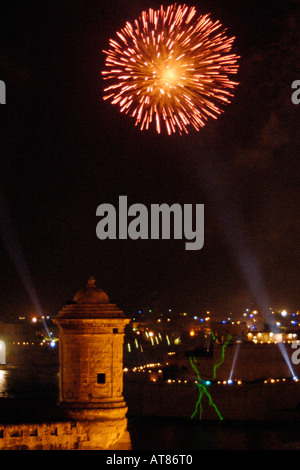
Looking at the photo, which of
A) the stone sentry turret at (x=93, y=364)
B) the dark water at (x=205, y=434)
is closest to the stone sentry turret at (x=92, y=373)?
the stone sentry turret at (x=93, y=364)

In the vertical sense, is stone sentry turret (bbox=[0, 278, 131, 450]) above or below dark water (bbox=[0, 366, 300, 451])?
above

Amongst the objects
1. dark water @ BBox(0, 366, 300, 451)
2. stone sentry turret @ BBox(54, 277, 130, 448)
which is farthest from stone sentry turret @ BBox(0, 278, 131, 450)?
dark water @ BBox(0, 366, 300, 451)

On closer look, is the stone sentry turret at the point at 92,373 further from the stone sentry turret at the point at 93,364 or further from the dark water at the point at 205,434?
the dark water at the point at 205,434

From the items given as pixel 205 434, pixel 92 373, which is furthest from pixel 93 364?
pixel 205 434

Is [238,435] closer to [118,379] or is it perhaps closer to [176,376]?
[176,376]

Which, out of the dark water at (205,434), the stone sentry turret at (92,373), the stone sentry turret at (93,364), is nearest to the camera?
the stone sentry turret at (92,373)

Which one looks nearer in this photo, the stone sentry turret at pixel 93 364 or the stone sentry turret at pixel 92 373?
the stone sentry turret at pixel 92 373

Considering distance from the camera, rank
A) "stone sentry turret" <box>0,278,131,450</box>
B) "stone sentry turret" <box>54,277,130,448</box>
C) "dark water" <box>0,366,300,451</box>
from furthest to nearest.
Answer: "dark water" <box>0,366,300,451</box>, "stone sentry turret" <box>54,277,130,448</box>, "stone sentry turret" <box>0,278,131,450</box>

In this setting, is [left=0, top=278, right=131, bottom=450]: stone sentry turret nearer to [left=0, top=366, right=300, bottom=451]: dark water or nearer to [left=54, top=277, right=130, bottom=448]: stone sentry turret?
[left=54, top=277, right=130, bottom=448]: stone sentry turret
